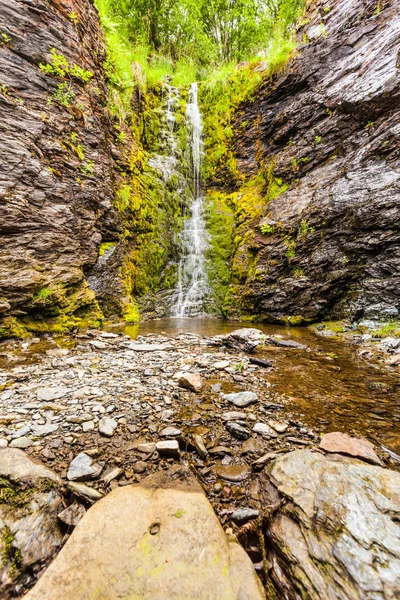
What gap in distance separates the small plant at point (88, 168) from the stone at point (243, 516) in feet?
26.3

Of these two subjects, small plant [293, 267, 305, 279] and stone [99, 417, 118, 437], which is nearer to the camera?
stone [99, 417, 118, 437]

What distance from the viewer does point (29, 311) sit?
16.8ft

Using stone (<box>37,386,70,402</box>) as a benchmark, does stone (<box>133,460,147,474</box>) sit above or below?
below

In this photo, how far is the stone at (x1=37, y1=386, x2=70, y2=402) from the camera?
2428 millimetres

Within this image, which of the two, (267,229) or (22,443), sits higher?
(267,229)

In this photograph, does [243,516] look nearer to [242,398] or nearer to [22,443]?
[242,398]

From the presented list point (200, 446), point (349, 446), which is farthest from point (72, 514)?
point (349, 446)

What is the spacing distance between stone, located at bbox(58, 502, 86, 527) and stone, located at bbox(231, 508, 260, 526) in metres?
0.82

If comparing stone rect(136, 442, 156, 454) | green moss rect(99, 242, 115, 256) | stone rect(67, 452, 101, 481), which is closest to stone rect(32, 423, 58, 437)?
stone rect(67, 452, 101, 481)

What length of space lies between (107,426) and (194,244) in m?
10.1

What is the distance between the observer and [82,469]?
1.55 meters

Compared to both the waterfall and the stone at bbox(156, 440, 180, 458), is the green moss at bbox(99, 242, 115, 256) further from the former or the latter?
the stone at bbox(156, 440, 180, 458)

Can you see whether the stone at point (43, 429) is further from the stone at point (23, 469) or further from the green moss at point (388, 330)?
the green moss at point (388, 330)

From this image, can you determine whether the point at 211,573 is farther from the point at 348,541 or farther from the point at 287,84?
the point at 287,84
